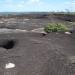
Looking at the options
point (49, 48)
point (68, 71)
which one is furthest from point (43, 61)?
point (49, 48)

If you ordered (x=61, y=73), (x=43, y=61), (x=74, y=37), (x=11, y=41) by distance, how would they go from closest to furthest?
(x=61, y=73), (x=43, y=61), (x=11, y=41), (x=74, y=37)

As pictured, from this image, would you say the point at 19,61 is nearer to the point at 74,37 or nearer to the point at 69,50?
the point at 69,50

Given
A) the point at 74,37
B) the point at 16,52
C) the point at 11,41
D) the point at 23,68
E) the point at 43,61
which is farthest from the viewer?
the point at 74,37

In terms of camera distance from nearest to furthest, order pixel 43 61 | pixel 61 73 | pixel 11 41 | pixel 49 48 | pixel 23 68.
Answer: pixel 61 73 → pixel 23 68 → pixel 43 61 → pixel 49 48 → pixel 11 41

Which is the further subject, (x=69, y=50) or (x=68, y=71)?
(x=69, y=50)

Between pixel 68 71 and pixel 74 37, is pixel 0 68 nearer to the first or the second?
pixel 68 71

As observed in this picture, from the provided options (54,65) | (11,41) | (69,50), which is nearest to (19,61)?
(54,65)

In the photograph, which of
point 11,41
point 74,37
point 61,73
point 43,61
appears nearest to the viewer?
point 61,73

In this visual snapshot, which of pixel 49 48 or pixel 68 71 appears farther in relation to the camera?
pixel 49 48

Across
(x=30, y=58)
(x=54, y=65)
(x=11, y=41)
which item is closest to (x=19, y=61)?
(x=30, y=58)
